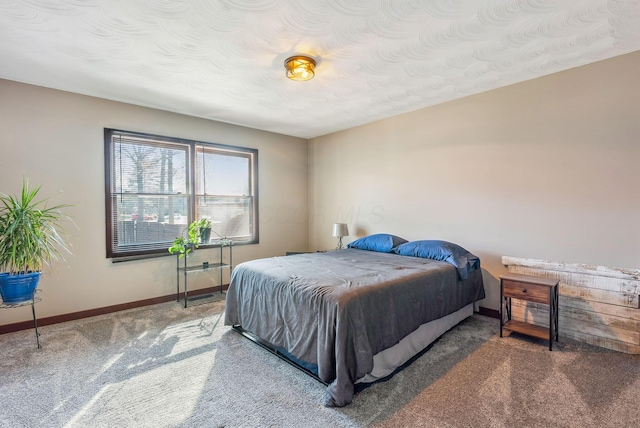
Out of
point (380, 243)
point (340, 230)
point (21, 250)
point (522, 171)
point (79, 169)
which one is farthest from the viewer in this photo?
point (340, 230)

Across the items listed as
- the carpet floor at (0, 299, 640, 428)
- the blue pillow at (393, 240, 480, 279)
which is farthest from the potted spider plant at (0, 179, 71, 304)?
the blue pillow at (393, 240, 480, 279)

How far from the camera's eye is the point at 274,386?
2.13 m

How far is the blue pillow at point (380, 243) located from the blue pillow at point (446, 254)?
0.64 feet

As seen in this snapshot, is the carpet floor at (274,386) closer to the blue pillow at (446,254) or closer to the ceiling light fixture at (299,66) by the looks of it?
the blue pillow at (446,254)

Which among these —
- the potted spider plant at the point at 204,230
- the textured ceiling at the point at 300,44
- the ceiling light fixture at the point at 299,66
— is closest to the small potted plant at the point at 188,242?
the potted spider plant at the point at 204,230

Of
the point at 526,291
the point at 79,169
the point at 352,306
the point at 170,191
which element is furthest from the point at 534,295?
the point at 79,169

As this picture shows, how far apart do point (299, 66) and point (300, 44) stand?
0.24m

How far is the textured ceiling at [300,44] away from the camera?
1.98 metres

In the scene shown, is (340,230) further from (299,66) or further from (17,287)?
(17,287)

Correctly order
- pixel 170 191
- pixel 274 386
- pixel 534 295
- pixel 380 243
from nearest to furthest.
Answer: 1. pixel 274 386
2. pixel 534 295
3. pixel 380 243
4. pixel 170 191

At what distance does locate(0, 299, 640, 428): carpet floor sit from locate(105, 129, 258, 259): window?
1.33 m

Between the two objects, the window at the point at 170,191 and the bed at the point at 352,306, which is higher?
the window at the point at 170,191

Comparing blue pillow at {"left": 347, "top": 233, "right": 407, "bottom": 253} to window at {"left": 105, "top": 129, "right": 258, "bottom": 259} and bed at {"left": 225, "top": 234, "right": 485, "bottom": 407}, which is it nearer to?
bed at {"left": 225, "top": 234, "right": 485, "bottom": 407}

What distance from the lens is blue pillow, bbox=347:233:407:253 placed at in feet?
12.7
